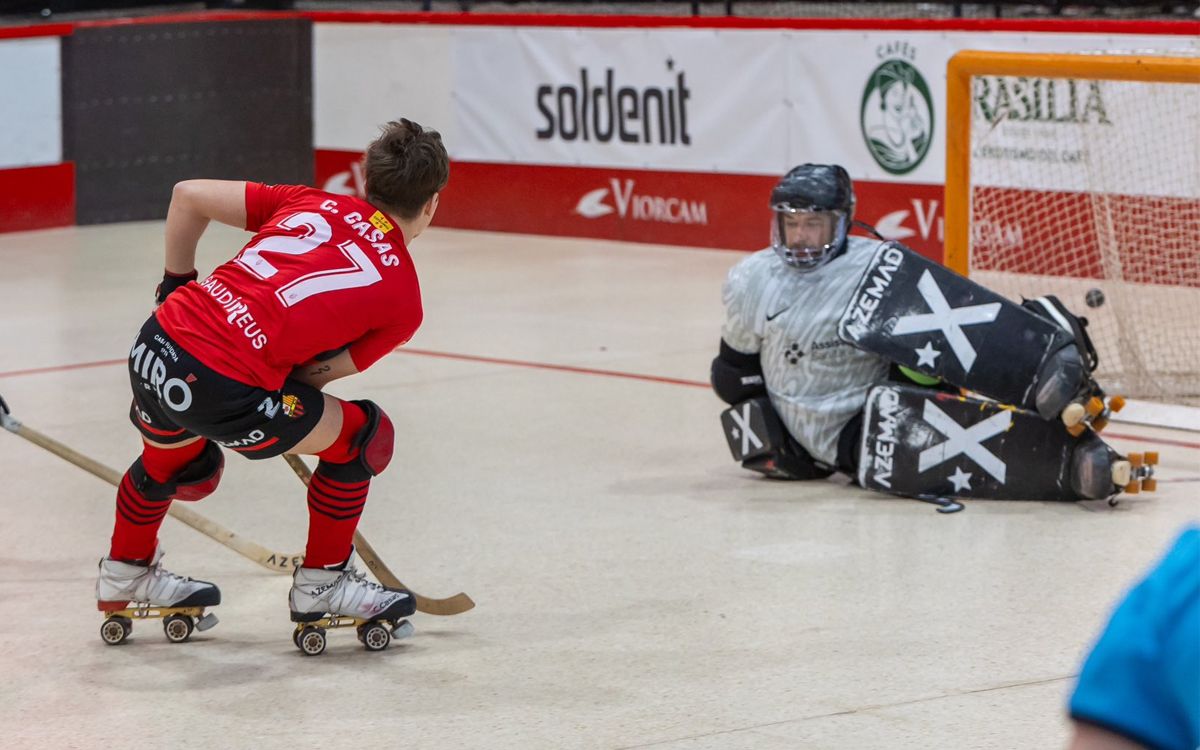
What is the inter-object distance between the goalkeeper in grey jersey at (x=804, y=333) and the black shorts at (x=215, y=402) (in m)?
2.10

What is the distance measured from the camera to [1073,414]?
16.1ft

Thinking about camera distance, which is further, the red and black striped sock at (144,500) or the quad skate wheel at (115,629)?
the quad skate wheel at (115,629)

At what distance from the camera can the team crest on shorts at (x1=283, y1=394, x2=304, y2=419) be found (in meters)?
3.54

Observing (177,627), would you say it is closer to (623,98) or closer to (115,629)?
(115,629)

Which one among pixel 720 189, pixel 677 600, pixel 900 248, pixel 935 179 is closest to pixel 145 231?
pixel 720 189

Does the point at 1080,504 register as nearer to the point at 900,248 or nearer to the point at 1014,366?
the point at 1014,366

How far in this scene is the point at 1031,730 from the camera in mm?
3369

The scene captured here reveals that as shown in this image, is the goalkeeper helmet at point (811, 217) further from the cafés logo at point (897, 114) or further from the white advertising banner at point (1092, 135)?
the cafés logo at point (897, 114)

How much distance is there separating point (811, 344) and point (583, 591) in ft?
4.47

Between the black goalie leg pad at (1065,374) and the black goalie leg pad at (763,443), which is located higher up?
the black goalie leg pad at (1065,374)

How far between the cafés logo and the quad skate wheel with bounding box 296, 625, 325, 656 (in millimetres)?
6740

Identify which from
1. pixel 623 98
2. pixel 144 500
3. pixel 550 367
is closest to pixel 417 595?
pixel 144 500

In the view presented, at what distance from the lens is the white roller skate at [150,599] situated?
3.90 metres

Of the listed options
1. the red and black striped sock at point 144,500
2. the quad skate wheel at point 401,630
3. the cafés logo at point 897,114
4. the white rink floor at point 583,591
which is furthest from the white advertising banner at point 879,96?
the red and black striped sock at point 144,500
